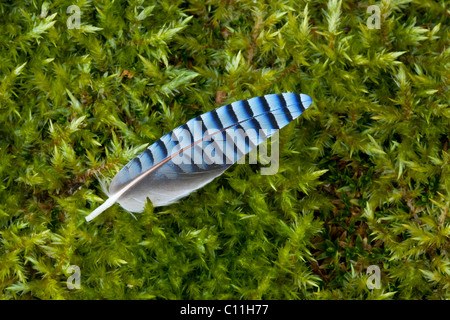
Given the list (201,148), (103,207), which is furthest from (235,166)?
(103,207)

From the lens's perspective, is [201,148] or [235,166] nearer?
[201,148]

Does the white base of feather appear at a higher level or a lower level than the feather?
lower

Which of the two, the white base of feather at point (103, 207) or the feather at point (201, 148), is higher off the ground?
the feather at point (201, 148)

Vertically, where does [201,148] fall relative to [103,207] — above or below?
above

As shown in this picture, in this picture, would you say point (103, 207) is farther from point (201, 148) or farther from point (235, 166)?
point (235, 166)
